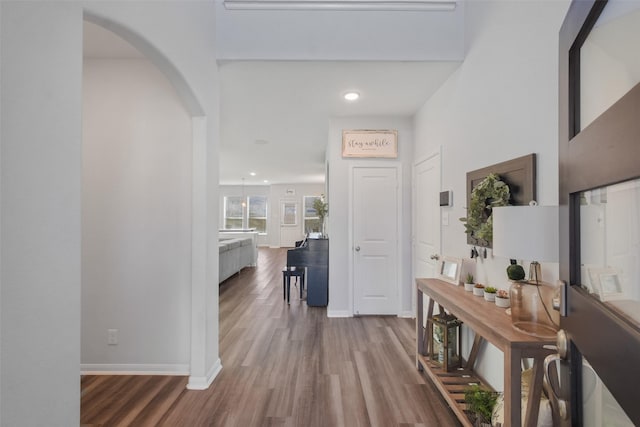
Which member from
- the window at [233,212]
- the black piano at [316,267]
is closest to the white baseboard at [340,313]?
the black piano at [316,267]

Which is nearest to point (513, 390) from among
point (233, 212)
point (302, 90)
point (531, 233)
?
point (531, 233)

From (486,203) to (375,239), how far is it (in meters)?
2.02

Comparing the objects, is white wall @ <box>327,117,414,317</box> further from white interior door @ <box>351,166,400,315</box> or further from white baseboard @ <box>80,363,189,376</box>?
white baseboard @ <box>80,363,189,376</box>

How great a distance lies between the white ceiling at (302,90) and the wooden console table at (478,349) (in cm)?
187

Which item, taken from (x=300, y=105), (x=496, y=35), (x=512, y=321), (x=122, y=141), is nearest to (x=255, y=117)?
(x=300, y=105)

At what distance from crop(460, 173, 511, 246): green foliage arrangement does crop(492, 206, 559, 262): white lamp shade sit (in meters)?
0.46

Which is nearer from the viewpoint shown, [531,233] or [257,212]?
[531,233]

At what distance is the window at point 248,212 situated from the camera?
12.3 m

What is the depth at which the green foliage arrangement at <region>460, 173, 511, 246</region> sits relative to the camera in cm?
179

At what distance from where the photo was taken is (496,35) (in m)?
2.01

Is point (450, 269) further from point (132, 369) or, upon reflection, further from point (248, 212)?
point (248, 212)

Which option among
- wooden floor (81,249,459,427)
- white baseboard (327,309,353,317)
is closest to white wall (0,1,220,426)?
wooden floor (81,249,459,427)

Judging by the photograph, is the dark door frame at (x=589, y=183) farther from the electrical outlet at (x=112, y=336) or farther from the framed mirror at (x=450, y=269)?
the electrical outlet at (x=112, y=336)

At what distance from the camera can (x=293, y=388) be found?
2.26m
